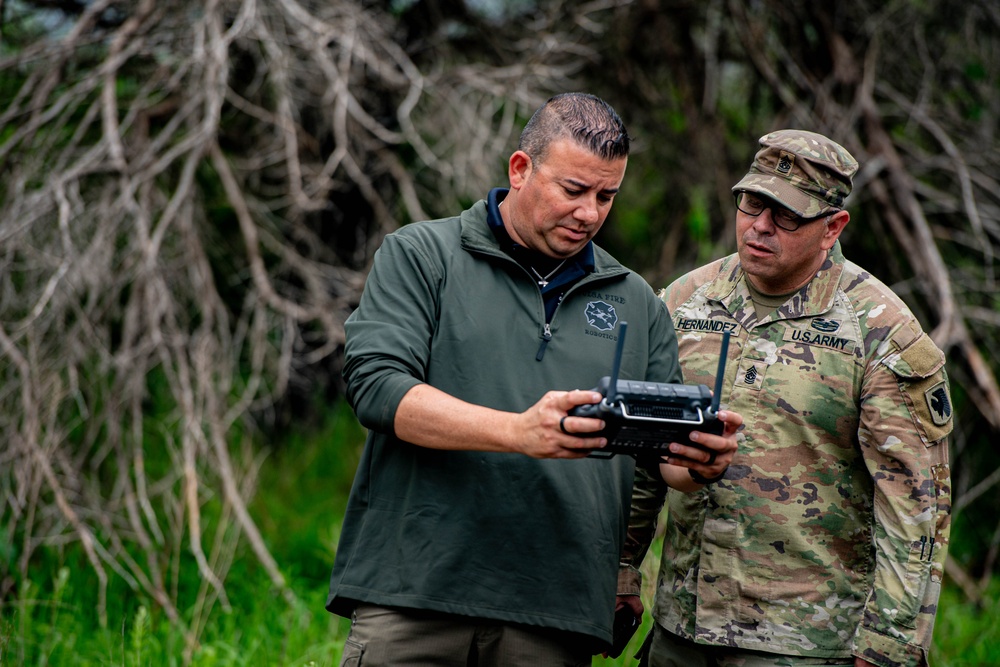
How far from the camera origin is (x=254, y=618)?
14.6 ft

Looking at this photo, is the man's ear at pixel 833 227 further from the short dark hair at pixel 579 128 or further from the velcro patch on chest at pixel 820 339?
the short dark hair at pixel 579 128

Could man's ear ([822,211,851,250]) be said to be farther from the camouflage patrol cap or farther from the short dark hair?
the short dark hair

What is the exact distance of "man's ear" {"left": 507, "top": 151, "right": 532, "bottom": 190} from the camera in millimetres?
2617

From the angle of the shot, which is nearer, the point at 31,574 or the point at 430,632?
the point at 430,632

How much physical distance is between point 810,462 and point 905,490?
0.86ft

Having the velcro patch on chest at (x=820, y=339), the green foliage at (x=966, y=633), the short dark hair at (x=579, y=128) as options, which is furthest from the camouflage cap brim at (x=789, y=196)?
the green foliage at (x=966, y=633)

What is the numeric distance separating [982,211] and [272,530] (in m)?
4.33

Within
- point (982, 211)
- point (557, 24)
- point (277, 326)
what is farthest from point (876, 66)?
point (277, 326)

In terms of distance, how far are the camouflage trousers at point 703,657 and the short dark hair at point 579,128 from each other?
139cm

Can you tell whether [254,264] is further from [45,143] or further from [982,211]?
[982,211]

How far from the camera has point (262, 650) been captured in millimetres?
4125

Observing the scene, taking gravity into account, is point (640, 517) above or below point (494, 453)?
below

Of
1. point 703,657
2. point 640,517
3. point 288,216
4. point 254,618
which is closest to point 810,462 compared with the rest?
point 640,517

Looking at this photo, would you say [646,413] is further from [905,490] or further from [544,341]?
[905,490]
